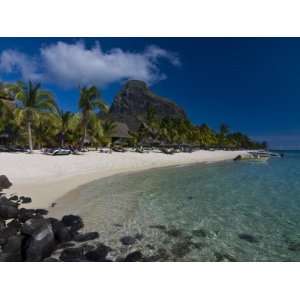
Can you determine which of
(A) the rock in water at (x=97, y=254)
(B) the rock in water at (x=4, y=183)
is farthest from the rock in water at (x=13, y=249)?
(B) the rock in water at (x=4, y=183)

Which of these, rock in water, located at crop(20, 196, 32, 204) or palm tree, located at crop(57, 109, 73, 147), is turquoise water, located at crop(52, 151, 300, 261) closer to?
rock in water, located at crop(20, 196, 32, 204)

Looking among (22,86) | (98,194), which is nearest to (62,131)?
(22,86)

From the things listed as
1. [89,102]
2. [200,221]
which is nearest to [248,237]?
[200,221]

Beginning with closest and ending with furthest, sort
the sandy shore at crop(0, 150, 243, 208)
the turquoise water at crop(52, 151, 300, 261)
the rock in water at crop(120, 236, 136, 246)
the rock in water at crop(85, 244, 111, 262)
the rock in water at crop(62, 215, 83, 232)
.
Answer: the rock in water at crop(85, 244, 111, 262), the turquoise water at crop(52, 151, 300, 261), the rock in water at crop(120, 236, 136, 246), the rock in water at crop(62, 215, 83, 232), the sandy shore at crop(0, 150, 243, 208)

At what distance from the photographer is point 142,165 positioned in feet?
76.6

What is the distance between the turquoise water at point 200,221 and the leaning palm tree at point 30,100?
1322cm

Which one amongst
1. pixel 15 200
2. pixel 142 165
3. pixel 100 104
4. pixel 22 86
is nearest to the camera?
pixel 15 200

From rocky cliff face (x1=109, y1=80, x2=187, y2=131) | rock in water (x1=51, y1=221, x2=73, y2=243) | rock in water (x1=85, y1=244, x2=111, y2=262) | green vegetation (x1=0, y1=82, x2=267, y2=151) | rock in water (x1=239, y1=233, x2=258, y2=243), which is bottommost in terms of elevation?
rock in water (x1=239, y1=233, x2=258, y2=243)

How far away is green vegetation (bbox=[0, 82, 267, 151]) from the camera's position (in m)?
20.7

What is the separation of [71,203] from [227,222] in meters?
6.12

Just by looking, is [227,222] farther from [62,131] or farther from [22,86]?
[62,131]

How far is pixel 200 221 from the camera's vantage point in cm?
718

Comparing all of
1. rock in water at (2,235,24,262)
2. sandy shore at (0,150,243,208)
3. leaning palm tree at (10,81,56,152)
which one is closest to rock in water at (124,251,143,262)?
rock in water at (2,235,24,262)

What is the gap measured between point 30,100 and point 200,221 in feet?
67.9
